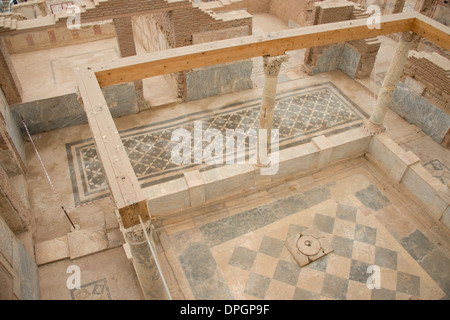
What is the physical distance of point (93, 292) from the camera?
15.4ft

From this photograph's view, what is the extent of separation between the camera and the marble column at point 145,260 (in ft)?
10.9

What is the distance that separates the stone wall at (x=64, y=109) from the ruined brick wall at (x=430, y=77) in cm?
669

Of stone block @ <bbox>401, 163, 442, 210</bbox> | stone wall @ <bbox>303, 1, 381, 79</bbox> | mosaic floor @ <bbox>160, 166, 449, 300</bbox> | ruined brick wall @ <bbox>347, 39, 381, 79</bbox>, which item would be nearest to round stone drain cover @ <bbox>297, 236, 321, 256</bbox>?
mosaic floor @ <bbox>160, 166, 449, 300</bbox>

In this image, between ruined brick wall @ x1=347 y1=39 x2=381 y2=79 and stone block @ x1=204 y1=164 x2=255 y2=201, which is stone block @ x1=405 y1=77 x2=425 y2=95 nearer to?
ruined brick wall @ x1=347 y1=39 x2=381 y2=79

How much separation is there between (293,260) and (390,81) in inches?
156

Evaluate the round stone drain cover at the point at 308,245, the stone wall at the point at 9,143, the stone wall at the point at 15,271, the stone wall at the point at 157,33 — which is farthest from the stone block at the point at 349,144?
the stone wall at the point at 9,143

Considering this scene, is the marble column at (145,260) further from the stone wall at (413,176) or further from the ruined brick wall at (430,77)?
the ruined brick wall at (430,77)

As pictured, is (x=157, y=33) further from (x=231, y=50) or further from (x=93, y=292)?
(x=93, y=292)

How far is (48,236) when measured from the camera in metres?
6.06

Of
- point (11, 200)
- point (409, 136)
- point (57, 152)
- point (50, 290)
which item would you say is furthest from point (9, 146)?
point (409, 136)

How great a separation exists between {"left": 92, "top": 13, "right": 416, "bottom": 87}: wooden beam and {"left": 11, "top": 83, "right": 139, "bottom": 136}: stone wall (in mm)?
3273

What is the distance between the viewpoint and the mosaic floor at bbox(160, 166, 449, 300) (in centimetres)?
533

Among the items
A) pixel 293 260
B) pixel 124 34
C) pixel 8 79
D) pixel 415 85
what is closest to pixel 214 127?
pixel 124 34

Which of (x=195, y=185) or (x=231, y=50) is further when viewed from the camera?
(x=195, y=185)
